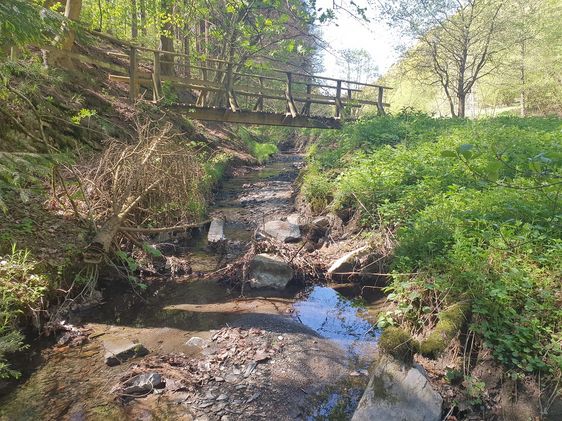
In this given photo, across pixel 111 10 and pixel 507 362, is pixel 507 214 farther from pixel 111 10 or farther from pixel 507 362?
pixel 111 10

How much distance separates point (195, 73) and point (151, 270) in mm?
20855

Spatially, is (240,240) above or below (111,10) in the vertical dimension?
below

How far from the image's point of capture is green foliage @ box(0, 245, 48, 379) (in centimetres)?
413

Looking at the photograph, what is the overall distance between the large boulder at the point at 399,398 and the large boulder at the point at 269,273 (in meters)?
2.97

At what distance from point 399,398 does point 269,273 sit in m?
3.39

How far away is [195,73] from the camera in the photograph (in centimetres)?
2481

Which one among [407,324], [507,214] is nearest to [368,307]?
[407,324]

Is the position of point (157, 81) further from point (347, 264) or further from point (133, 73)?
point (347, 264)

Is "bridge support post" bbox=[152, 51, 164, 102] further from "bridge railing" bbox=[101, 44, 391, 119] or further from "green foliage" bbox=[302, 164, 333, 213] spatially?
"green foliage" bbox=[302, 164, 333, 213]

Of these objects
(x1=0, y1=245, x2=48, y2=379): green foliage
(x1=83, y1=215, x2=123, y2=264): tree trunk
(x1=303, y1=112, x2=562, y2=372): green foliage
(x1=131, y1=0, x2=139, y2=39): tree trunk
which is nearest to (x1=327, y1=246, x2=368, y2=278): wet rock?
(x1=303, y1=112, x2=562, y2=372): green foliage

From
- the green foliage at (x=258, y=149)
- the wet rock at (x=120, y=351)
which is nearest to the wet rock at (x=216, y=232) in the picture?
the wet rock at (x=120, y=351)

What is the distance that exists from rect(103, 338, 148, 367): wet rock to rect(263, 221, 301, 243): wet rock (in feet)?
13.1

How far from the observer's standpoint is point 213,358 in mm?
4516

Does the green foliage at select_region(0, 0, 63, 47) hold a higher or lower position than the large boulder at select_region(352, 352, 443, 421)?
higher
